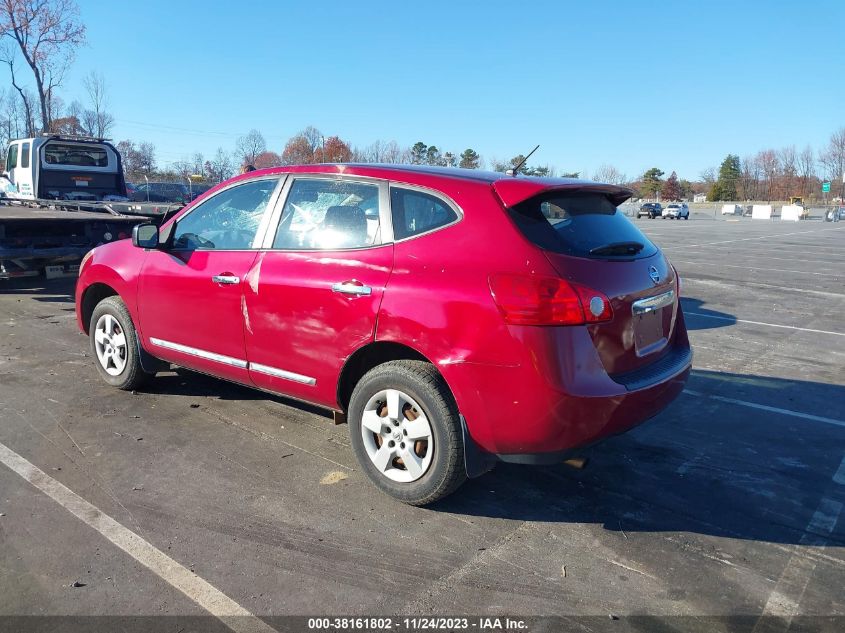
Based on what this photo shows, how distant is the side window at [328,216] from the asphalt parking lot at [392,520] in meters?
1.37

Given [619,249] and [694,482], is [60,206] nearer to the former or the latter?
[619,249]

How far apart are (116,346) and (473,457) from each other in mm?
3452

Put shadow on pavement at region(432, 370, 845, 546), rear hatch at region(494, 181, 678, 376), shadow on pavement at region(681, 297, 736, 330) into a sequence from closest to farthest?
rear hatch at region(494, 181, 678, 376) < shadow on pavement at region(432, 370, 845, 546) < shadow on pavement at region(681, 297, 736, 330)

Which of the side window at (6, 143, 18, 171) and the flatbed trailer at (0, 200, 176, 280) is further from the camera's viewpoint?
the side window at (6, 143, 18, 171)

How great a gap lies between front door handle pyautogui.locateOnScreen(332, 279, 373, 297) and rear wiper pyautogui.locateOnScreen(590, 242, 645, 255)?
1208mm

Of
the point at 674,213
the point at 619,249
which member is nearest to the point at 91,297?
the point at 619,249

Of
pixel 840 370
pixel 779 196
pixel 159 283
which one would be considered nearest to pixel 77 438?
pixel 159 283

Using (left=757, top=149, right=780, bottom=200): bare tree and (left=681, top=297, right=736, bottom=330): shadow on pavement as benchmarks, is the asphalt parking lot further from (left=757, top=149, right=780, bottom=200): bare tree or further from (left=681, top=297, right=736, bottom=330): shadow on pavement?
(left=757, top=149, right=780, bottom=200): bare tree

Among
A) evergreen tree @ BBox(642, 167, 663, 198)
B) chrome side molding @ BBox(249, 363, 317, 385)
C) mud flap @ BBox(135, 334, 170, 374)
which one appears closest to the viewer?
chrome side molding @ BBox(249, 363, 317, 385)

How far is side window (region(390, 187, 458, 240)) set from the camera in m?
3.52

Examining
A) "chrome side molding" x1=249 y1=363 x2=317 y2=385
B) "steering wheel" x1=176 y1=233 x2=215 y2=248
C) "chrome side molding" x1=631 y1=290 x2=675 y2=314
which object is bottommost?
"chrome side molding" x1=249 y1=363 x2=317 y2=385

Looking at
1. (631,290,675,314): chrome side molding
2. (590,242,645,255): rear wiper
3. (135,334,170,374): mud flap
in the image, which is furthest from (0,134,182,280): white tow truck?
(631,290,675,314): chrome side molding

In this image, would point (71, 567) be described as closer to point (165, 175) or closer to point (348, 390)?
point (348, 390)

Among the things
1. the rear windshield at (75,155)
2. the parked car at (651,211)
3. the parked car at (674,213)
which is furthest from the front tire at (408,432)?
the parked car at (651,211)
